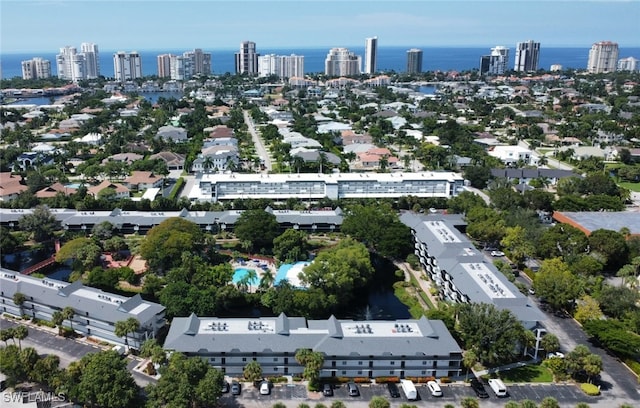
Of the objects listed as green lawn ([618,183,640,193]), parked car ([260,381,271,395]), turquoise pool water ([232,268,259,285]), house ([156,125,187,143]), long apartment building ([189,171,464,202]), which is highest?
house ([156,125,187,143])

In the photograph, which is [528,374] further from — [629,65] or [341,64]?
[629,65]

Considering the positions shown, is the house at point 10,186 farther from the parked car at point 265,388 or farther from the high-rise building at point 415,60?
the high-rise building at point 415,60

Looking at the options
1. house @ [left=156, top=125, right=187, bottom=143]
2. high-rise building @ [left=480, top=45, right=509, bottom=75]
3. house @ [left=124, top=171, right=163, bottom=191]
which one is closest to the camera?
house @ [left=124, top=171, right=163, bottom=191]

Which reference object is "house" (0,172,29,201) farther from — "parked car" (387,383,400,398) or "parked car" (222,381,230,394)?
"parked car" (387,383,400,398)

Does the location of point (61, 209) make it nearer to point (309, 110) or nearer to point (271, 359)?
point (271, 359)

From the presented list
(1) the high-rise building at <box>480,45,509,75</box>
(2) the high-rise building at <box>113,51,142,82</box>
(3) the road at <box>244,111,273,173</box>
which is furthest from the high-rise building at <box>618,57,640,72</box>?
(2) the high-rise building at <box>113,51,142,82</box>

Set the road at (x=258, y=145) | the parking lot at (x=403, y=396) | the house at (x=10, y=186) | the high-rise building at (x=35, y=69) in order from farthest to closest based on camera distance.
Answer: the high-rise building at (x=35, y=69)
the road at (x=258, y=145)
the house at (x=10, y=186)
the parking lot at (x=403, y=396)

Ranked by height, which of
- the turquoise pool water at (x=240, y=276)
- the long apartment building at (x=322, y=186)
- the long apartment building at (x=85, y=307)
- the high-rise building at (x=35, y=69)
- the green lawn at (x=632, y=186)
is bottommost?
the turquoise pool water at (x=240, y=276)

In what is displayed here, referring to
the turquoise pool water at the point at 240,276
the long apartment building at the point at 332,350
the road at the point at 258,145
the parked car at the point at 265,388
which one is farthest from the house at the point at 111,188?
the parked car at the point at 265,388
